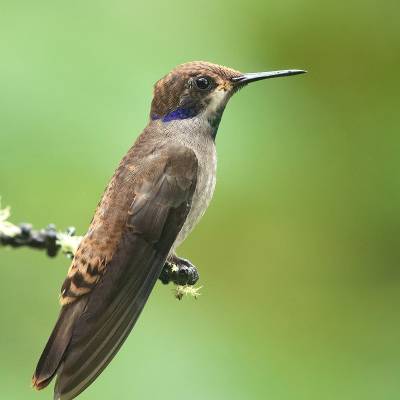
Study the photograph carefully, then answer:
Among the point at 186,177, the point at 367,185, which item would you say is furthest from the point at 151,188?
the point at 367,185

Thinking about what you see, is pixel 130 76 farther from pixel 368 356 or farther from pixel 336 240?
pixel 368 356

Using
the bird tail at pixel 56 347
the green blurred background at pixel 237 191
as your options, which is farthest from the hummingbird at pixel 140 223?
the green blurred background at pixel 237 191

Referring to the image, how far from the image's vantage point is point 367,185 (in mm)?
5312

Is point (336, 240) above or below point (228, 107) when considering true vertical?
below

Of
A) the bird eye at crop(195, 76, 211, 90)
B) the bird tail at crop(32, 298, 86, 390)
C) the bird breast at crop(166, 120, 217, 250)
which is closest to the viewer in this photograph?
the bird tail at crop(32, 298, 86, 390)

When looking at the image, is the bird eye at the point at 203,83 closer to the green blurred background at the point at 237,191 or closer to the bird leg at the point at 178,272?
the green blurred background at the point at 237,191

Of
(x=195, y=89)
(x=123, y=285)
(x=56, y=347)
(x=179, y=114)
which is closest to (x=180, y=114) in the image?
(x=179, y=114)

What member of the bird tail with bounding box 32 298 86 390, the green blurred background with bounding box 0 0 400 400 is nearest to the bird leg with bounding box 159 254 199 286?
the green blurred background with bounding box 0 0 400 400

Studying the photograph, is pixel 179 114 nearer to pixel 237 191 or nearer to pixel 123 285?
pixel 237 191

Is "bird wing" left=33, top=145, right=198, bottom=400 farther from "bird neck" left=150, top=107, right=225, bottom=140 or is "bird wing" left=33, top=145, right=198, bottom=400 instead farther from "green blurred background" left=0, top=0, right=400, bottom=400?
"green blurred background" left=0, top=0, right=400, bottom=400

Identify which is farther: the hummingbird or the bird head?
the bird head

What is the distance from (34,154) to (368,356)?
1688 millimetres

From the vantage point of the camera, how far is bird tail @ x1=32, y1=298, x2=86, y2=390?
3.79m

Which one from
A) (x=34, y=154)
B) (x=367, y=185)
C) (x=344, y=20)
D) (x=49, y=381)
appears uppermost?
(x=344, y=20)
